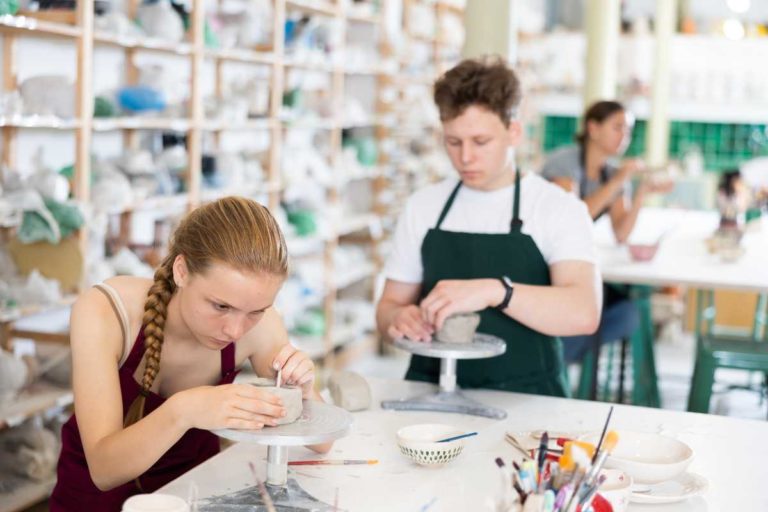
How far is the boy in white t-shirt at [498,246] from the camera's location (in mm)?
2713

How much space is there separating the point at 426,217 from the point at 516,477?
4.75ft

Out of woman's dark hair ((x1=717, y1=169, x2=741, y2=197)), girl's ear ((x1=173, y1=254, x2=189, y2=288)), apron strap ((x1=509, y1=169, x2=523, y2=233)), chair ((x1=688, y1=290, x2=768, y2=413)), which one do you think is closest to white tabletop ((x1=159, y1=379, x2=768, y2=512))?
girl's ear ((x1=173, y1=254, x2=189, y2=288))

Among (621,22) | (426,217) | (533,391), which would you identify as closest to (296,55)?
(426,217)

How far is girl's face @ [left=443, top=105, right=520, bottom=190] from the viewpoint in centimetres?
275

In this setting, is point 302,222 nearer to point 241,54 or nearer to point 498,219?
point 241,54

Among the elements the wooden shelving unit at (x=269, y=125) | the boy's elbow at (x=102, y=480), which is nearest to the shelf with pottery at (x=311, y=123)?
the wooden shelving unit at (x=269, y=125)

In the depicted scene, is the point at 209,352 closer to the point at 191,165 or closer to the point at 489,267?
the point at 489,267

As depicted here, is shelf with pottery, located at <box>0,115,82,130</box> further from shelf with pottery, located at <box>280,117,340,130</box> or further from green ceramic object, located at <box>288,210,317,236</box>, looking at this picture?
green ceramic object, located at <box>288,210,317,236</box>

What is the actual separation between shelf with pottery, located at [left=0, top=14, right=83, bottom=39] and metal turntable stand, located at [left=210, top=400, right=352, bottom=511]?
2.18 m

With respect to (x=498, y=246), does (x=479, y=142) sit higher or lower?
higher

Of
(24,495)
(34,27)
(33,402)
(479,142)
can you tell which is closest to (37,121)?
(34,27)

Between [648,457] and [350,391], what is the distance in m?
0.73

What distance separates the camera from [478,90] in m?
2.74

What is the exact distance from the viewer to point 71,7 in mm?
3816
